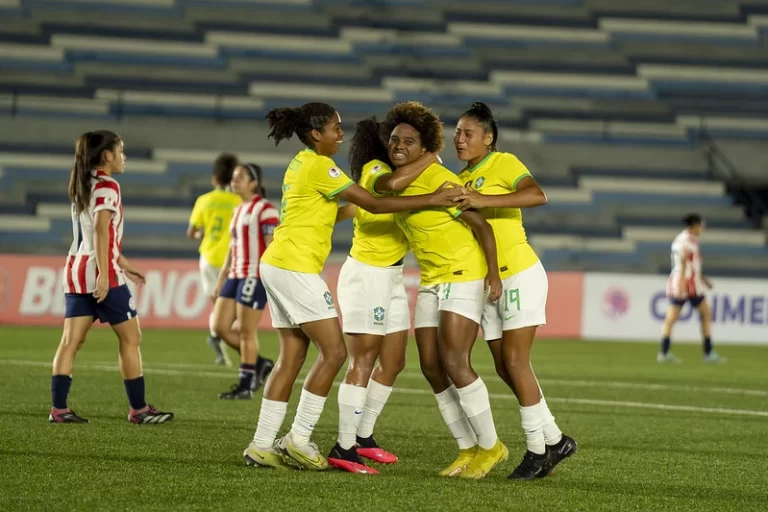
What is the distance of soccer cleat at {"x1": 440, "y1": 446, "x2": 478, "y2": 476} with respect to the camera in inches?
259

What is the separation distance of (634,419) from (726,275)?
628 inches

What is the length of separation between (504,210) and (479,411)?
109 centimetres

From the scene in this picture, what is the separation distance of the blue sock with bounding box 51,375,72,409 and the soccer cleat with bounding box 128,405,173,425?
468 mm

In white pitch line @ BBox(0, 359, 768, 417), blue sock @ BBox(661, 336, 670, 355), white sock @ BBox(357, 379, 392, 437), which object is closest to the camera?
white sock @ BBox(357, 379, 392, 437)

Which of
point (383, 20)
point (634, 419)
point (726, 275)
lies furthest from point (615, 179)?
point (634, 419)

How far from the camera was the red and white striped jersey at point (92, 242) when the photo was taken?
8320 millimetres

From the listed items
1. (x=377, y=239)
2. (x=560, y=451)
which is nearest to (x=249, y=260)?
(x=377, y=239)

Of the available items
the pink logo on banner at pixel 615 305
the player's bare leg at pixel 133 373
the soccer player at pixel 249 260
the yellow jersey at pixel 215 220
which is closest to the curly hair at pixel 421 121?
the player's bare leg at pixel 133 373

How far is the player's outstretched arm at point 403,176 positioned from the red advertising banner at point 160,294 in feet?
43.0

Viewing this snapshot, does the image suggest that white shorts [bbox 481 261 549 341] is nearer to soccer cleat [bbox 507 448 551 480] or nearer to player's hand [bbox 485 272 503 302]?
player's hand [bbox 485 272 503 302]

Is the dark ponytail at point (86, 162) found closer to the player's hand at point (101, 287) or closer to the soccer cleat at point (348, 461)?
the player's hand at point (101, 287)

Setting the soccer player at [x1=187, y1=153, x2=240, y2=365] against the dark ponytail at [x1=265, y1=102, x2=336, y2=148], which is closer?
the dark ponytail at [x1=265, y1=102, x2=336, y2=148]

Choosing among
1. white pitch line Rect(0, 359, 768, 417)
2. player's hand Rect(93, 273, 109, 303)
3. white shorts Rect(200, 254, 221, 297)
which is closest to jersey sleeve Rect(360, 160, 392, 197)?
player's hand Rect(93, 273, 109, 303)

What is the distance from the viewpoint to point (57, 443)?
7.29 metres
